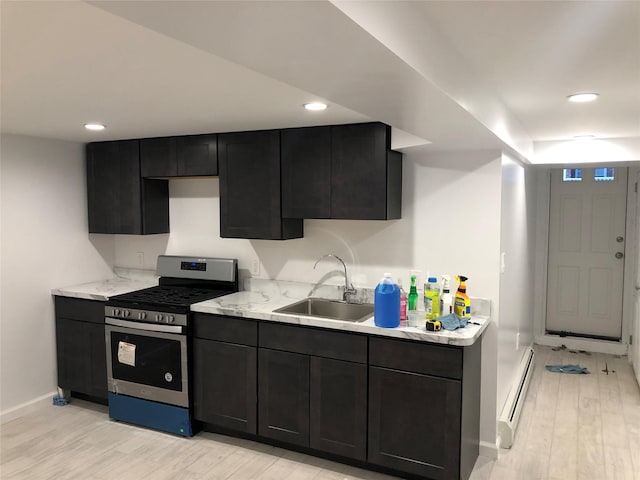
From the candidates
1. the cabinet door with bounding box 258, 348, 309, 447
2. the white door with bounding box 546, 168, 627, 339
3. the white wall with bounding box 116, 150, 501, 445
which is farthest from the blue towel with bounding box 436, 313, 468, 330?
the white door with bounding box 546, 168, 627, 339

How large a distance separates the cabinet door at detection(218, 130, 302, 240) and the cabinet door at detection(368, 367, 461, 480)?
3.88 feet

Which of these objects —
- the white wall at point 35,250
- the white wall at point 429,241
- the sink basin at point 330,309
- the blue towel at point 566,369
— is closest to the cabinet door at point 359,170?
the white wall at point 429,241

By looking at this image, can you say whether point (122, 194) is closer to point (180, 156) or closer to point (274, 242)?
point (180, 156)

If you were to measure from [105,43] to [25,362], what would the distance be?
9.99ft

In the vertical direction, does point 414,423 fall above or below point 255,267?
below

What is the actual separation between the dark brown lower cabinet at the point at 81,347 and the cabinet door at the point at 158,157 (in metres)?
1.05

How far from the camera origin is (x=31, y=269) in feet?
12.5

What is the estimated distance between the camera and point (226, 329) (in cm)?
328

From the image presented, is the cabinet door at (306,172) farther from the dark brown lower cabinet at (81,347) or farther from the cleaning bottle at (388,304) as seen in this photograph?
the dark brown lower cabinet at (81,347)

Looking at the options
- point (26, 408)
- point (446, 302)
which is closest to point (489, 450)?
point (446, 302)

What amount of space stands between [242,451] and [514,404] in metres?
1.89

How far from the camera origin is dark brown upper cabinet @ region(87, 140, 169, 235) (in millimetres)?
3949

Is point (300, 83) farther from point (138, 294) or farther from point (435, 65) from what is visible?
point (138, 294)

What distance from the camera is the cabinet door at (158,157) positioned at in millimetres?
3764
